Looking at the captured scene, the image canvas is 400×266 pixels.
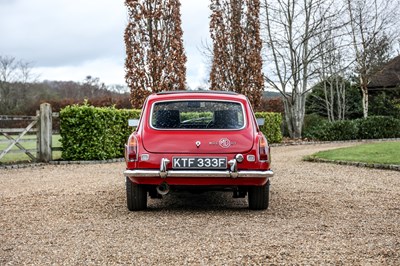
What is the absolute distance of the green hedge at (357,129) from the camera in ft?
91.1

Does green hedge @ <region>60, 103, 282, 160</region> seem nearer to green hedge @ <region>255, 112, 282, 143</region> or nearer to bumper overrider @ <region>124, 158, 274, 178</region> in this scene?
bumper overrider @ <region>124, 158, 274, 178</region>

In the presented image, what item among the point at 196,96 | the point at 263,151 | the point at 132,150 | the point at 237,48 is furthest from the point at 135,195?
the point at 237,48

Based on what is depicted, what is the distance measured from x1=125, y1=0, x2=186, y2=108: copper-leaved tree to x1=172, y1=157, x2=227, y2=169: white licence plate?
1634 cm

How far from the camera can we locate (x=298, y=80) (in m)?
28.2

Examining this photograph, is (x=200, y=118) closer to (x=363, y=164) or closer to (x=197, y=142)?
(x=197, y=142)

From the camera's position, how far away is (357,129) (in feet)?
92.7

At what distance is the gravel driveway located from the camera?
4.52 metres

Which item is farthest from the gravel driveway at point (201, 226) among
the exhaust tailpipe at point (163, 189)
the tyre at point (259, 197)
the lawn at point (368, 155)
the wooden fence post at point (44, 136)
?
the wooden fence post at point (44, 136)

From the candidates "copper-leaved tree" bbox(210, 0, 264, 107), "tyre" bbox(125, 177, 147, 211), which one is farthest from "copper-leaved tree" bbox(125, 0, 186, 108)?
"tyre" bbox(125, 177, 147, 211)

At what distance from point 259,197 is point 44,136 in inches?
380

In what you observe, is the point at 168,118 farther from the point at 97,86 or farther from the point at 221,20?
the point at 97,86

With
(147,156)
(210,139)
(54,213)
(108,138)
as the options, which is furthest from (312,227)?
(108,138)

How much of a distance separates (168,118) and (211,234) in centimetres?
209

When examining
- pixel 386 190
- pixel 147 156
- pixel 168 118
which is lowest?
pixel 386 190
